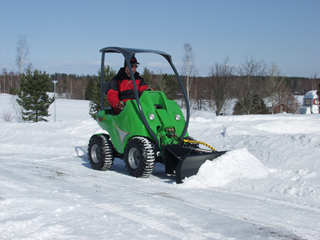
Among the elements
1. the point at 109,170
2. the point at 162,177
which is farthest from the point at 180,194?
the point at 109,170

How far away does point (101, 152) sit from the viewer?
6.79m

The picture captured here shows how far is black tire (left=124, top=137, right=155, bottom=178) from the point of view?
5.62m

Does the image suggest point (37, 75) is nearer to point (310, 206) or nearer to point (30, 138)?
point (30, 138)

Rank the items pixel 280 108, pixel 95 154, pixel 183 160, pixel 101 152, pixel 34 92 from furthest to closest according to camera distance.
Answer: pixel 280 108 → pixel 34 92 → pixel 95 154 → pixel 101 152 → pixel 183 160

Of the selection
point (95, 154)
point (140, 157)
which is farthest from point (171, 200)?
point (95, 154)

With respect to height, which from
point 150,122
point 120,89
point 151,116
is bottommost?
point 150,122

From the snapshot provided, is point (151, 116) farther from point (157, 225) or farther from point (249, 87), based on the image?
point (249, 87)

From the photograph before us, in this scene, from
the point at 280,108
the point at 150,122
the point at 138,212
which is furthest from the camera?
the point at 280,108

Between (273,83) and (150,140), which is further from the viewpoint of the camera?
(273,83)

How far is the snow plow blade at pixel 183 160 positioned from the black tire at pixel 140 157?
295 millimetres

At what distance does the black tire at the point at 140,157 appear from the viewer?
5621 millimetres

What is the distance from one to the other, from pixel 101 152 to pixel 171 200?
283 cm

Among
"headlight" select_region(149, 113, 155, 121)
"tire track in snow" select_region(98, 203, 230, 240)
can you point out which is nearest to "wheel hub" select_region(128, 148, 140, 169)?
"headlight" select_region(149, 113, 155, 121)

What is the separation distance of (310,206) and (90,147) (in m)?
4.67
